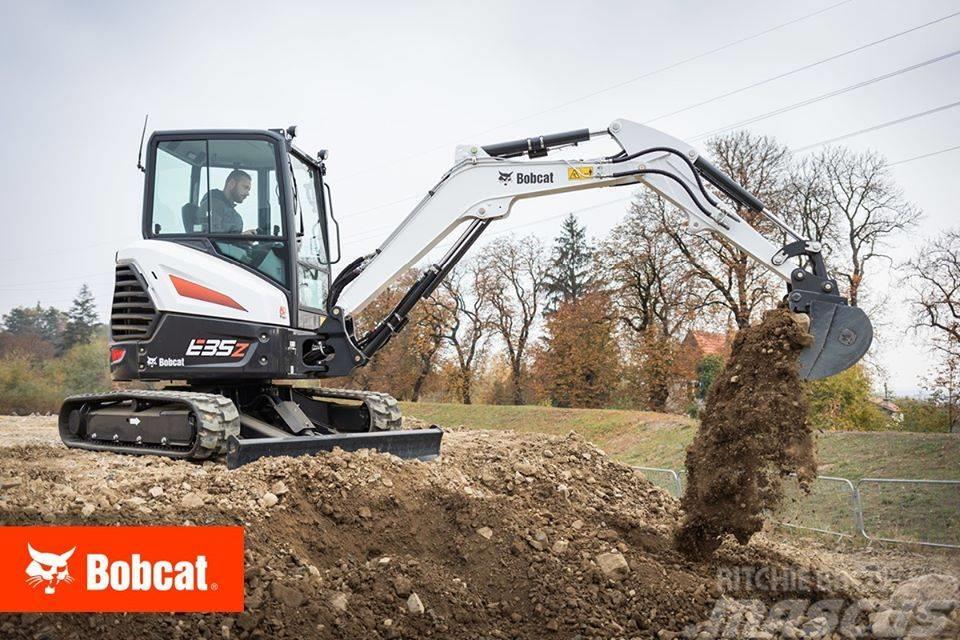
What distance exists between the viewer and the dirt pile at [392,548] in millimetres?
4855

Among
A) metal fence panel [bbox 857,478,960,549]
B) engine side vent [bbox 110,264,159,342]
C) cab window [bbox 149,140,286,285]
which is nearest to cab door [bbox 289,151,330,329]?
cab window [bbox 149,140,286,285]

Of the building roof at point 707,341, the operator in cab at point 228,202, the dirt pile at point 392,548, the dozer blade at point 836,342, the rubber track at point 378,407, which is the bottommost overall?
the dirt pile at point 392,548

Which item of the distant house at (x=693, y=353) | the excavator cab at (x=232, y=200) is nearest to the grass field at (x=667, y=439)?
the distant house at (x=693, y=353)

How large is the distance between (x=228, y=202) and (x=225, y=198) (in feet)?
0.16

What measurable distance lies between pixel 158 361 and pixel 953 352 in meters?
19.3

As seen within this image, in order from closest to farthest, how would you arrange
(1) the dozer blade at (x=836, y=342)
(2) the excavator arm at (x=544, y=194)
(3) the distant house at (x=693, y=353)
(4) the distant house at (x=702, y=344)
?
(1) the dozer blade at (x=836, y=342) < (2) the excavator arm at (x=544, y=194) < (3) the distant house at (x=693, y=353) < (4) the distant house at (x=702, y=344)

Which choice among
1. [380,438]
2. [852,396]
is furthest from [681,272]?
[380,438]

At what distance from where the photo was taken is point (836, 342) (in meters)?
6.15

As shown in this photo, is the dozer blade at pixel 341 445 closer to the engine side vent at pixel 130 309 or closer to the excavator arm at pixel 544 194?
the excavator arm at pixel 544 194

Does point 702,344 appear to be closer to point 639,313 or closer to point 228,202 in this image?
point 639,313

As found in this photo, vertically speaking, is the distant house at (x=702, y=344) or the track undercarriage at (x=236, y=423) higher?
the distant house at (x=702, y=344)

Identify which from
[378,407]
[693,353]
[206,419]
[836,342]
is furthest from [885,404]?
[206,419]

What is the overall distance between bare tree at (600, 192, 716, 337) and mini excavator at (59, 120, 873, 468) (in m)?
18.0

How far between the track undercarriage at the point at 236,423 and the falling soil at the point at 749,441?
10.3ft
